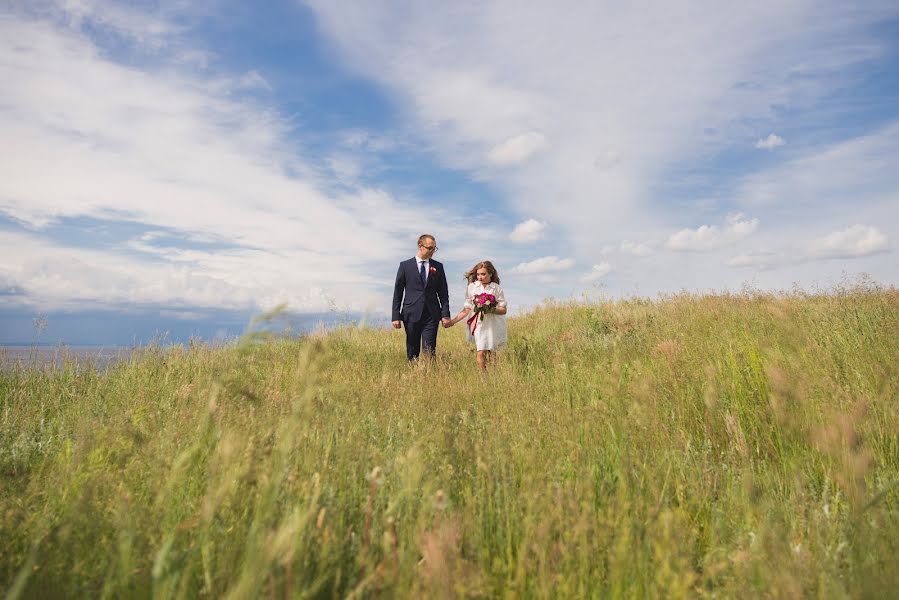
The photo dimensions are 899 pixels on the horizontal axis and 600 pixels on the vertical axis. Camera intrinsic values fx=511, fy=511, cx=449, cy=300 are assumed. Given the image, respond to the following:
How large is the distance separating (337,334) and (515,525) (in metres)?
10.1

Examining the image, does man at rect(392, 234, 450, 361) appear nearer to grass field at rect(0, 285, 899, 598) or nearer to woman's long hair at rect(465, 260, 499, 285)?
woman's long hair at rect(465, 260, 499, 285)

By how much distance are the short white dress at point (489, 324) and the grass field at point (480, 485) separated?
1.51m

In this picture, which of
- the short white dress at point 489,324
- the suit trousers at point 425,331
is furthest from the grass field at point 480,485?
the suit trousers at point 425,331

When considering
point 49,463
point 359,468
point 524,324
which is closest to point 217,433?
point 359,468

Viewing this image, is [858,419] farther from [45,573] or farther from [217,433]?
[45,573]

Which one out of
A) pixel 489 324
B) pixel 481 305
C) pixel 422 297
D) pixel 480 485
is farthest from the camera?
pixel 422 297

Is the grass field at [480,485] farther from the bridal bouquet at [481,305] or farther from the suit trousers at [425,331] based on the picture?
the suit trousers at [425,331]

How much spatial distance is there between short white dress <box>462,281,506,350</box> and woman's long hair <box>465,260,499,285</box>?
157 mm

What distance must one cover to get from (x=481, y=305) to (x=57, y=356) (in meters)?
6.79

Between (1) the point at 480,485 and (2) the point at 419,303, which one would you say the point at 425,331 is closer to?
(2) the point at 419,303

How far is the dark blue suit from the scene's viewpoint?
8414 mm

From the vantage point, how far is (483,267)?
818 centimetres

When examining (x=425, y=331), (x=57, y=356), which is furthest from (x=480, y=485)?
(x=57, y=356)

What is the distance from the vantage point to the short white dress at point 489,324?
310 inches
